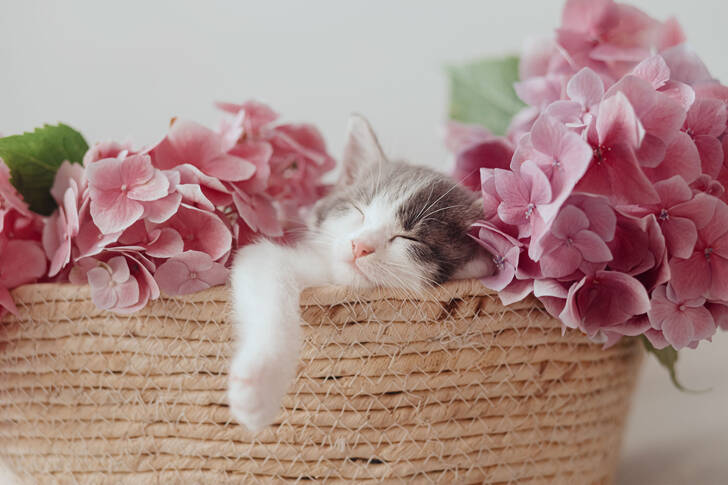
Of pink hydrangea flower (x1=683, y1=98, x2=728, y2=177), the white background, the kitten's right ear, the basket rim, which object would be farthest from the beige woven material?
the white background

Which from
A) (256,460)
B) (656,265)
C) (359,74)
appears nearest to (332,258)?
Answer: (256,460)

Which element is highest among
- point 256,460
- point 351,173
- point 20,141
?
point 20,141

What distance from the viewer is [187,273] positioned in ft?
2.34

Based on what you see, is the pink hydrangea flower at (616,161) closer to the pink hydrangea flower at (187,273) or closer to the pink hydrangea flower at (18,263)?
the pink hydrangea flower at (187,273)

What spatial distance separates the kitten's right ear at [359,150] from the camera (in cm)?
100

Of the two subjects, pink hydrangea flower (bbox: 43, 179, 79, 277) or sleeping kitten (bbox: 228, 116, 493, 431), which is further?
pink hydrangea flower (bbox: 43, 179, 79, 277)

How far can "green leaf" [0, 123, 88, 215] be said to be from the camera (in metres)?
0.81

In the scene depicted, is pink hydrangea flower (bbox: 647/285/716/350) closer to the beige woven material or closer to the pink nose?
the beige woven material

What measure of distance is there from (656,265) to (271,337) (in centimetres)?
41

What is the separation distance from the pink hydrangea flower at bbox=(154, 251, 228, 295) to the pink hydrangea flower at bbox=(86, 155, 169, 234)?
0.07 m

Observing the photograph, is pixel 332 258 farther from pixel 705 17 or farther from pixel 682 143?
pixel 705 17

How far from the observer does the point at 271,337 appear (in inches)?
25.5

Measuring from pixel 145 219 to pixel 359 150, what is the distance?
0.40m

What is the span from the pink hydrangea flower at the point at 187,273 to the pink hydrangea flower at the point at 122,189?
65 mm
